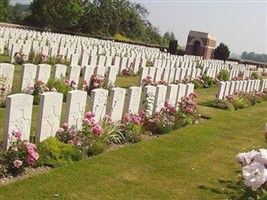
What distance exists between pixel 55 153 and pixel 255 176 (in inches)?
135

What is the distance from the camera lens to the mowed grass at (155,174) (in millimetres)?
5238

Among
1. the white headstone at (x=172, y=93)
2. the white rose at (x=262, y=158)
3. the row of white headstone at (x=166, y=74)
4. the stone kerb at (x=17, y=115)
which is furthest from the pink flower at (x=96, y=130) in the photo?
the row of white headstone at (x=166, y=74)

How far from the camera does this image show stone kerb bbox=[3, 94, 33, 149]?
561 centimetres

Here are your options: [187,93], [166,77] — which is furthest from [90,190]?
[166,77]

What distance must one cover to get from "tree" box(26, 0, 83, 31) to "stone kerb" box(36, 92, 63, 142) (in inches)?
1996

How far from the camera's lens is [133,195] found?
536cm

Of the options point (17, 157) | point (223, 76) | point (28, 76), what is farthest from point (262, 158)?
point (223, 76)

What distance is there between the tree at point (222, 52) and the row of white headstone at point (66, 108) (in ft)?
120

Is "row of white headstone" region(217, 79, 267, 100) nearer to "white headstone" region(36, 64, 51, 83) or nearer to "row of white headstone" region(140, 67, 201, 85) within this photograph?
"row of white headstone" region(140, 67, 201, 85)

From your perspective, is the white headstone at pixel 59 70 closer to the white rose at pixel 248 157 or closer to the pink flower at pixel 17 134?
the pink flower at pixel 17 134

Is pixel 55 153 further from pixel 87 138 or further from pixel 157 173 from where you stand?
pixel 157 173

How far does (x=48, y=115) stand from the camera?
632cm

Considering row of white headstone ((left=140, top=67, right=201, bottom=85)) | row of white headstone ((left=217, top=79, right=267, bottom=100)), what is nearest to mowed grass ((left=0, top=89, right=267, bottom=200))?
row of white headstone ((left=217, top=79, right=267, bottom=100))

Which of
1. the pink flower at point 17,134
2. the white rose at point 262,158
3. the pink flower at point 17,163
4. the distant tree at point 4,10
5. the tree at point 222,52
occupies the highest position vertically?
the distant tree at point 4,10
